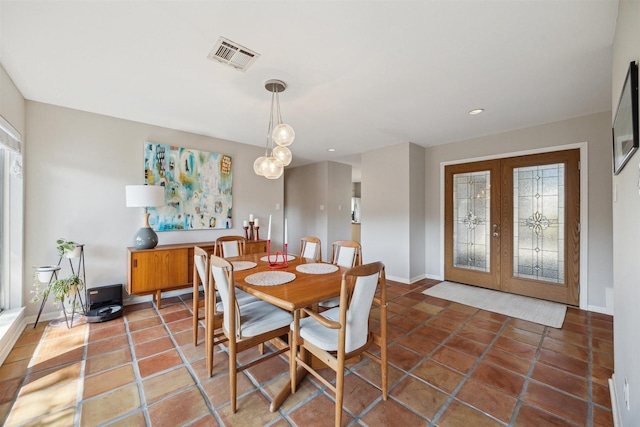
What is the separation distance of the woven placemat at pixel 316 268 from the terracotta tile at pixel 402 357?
0.86 m

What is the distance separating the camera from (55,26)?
1616 millimetres

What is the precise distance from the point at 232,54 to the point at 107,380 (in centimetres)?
253

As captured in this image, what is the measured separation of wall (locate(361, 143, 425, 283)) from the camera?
13.7 feet

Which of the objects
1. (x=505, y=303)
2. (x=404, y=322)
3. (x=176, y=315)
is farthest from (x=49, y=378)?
(x=505, y=303)

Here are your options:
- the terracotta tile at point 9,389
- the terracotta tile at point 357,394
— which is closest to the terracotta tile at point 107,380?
the terracotta tile at point 9,389

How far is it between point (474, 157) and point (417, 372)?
3.37 metres

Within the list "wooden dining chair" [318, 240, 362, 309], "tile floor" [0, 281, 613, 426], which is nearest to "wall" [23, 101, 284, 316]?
"tile floor" [0, 281, 613, 426]

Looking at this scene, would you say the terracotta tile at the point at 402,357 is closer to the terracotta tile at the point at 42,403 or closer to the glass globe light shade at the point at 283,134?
the glass globe light shade at the point at 283,134

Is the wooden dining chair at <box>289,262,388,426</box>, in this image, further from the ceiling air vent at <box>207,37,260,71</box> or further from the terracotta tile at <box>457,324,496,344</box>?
the ceiling air vent at <box>207,37,260,71</box>

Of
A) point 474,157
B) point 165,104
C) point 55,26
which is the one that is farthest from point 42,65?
point 474,157

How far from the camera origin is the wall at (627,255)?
1070 millimetres

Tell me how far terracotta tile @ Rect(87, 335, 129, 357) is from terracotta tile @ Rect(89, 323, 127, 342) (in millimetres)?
84

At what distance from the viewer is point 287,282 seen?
184 centimetres

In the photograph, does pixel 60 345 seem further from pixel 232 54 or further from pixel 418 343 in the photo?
pixel 418 343
